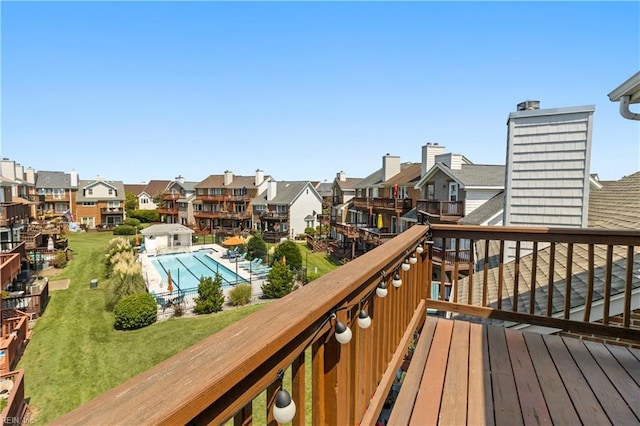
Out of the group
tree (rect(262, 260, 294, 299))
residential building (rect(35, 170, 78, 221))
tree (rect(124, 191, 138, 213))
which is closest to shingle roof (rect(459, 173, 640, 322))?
tree (rect(262, 260, 294, 299))

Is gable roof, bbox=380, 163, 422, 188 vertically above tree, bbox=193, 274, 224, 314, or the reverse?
gable roof, bbox=380, 163, 422, 188

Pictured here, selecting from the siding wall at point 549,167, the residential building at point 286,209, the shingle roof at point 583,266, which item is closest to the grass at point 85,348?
the shingle roof at point 583,266

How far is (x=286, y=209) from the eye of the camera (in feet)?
114

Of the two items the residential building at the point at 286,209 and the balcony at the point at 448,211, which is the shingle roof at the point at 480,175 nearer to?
the balcony at the point at 448,211

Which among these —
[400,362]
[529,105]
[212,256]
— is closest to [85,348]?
[400,362]

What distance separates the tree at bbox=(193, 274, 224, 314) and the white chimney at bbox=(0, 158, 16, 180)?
92.3 ft

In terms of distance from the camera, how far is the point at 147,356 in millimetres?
10898

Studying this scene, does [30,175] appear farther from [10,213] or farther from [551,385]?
[551,385]

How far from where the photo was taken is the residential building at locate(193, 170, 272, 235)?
1527 inches

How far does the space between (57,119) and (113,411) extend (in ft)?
64.8

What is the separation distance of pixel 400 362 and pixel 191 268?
22.3 meters

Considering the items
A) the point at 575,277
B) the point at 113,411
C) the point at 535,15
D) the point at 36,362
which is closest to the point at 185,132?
the point at 36,362

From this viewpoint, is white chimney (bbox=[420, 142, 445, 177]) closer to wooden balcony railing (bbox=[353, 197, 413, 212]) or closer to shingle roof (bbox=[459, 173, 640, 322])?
wooden balcony railing (bbox=[353, 197, 413, 212])

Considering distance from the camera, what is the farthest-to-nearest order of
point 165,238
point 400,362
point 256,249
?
point 165,238
point 256,249
point 400,362
